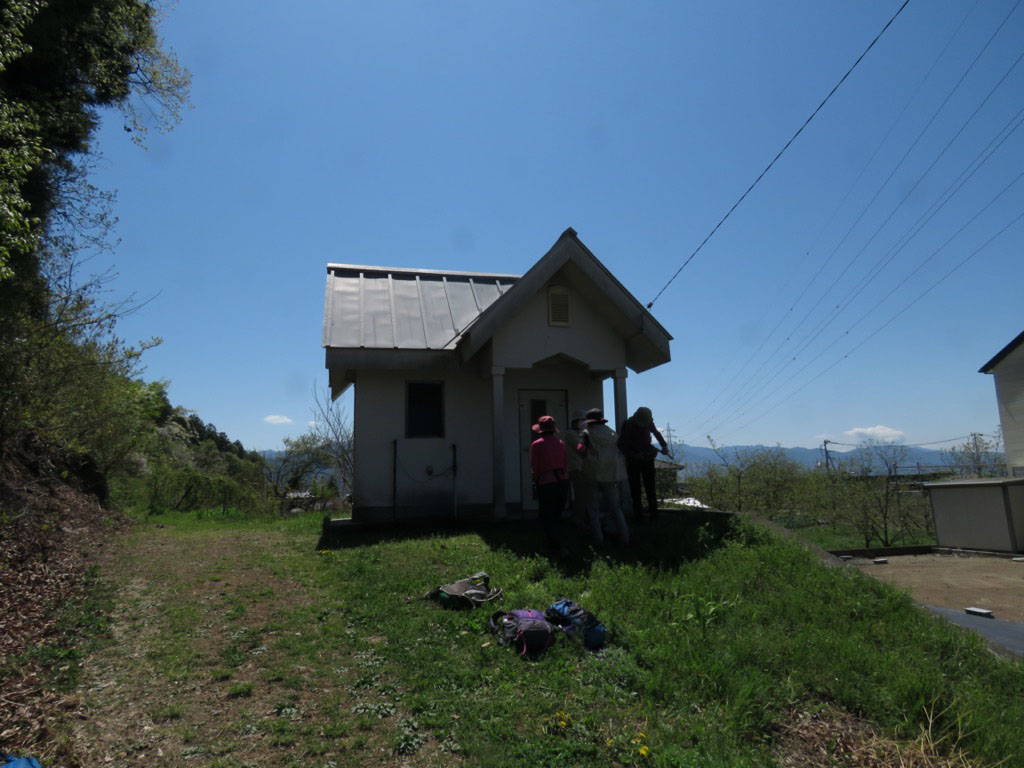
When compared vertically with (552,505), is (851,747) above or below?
below

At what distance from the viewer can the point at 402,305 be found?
13.2 meters

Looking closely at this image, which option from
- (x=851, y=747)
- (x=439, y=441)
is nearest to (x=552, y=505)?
(x=851, y=747)

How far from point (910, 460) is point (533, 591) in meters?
18.9

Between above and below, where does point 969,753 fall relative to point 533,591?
below

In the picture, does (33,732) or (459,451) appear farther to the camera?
(459,451)

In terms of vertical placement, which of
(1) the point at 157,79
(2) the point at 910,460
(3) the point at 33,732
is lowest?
(3) the point at 33,732

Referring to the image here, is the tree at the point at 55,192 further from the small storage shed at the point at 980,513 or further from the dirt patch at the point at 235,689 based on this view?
the small storage shed at the point at 980,513

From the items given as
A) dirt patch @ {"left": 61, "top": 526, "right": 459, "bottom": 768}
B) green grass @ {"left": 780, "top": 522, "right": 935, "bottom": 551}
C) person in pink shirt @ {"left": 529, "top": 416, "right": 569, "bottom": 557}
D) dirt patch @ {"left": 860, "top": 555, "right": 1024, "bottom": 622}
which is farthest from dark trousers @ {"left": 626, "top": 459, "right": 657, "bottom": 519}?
Result: green grass @ {"left": 780, "top": 522, "right": 935, "bottom": 551}

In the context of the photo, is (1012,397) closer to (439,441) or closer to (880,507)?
(880,507)

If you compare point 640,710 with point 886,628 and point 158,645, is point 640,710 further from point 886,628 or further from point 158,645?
point 158,645

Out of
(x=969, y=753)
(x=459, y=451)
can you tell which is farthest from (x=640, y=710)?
(x=459, y=451)

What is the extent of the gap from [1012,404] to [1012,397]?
0.78 ft

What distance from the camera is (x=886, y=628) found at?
559 cm

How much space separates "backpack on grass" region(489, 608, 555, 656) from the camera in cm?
497
